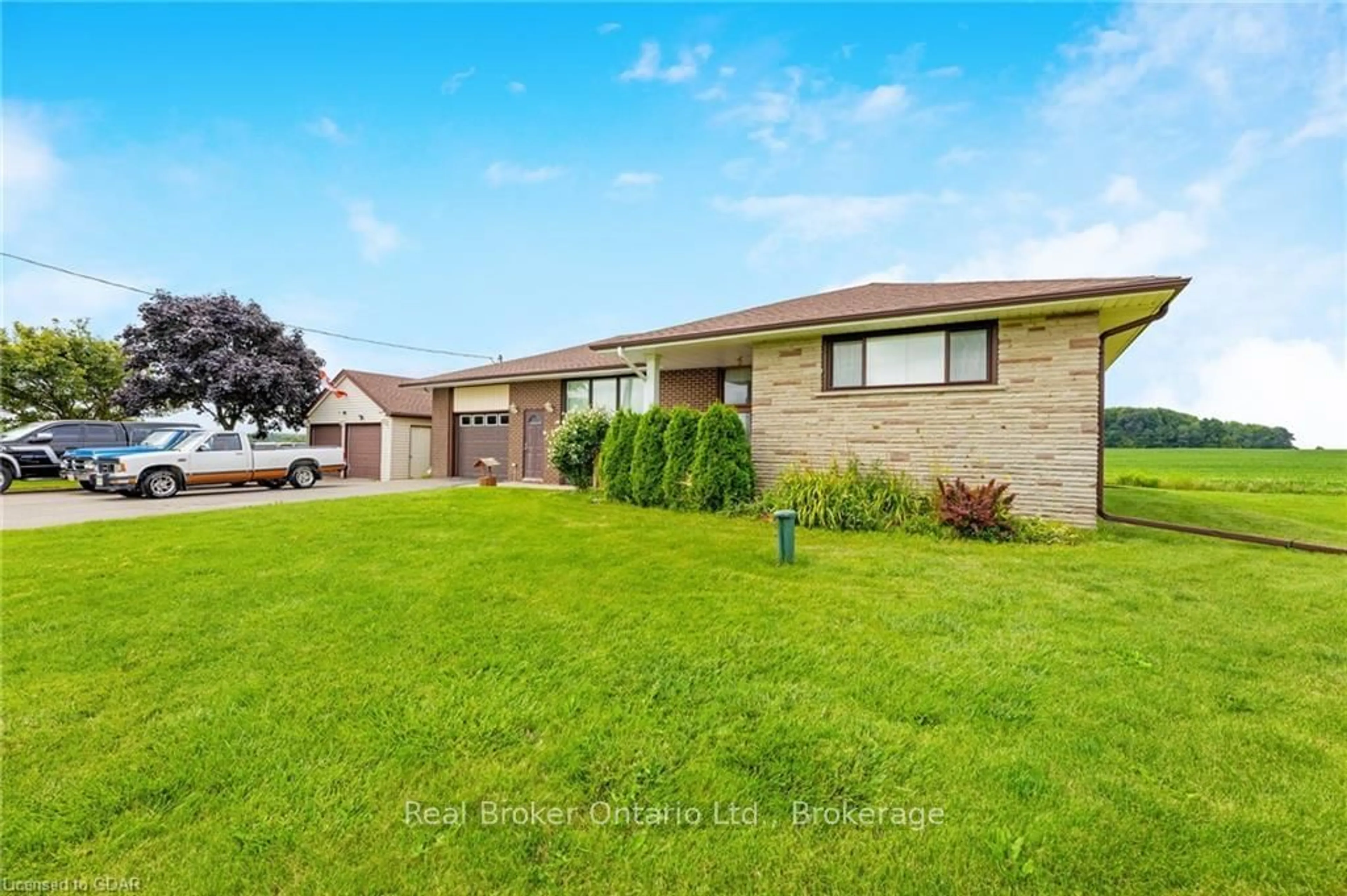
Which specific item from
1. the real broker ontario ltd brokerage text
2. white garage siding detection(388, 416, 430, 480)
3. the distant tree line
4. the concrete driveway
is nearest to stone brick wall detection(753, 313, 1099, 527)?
the real broker ontario ltd brokerage text

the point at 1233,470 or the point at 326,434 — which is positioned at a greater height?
the point at 326,434

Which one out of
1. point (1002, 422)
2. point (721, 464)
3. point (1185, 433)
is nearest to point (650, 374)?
point (721, 464)

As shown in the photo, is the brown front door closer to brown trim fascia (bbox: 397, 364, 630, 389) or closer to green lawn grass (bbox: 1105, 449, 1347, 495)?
brown trim fascia (bbox: 397, 364, 630, 389)

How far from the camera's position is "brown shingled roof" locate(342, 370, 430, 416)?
20.4 meters

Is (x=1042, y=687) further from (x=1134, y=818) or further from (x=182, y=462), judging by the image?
(x=182, y=462)

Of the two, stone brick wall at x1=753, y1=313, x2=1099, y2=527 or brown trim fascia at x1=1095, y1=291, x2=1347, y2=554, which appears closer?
brown trim fascia at x1=1095, y1=291, x2=1347, y2=554

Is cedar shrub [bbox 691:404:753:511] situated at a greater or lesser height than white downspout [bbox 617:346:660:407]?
lesser

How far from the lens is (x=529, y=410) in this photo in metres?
17.2

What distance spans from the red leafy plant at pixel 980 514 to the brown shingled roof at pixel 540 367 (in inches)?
374

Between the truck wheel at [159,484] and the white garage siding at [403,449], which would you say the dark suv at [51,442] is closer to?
the truck wheel at [159,484]

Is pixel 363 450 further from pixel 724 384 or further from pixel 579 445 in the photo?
pixel 724 384

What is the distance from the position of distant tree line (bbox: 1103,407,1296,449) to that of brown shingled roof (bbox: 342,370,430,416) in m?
60.4

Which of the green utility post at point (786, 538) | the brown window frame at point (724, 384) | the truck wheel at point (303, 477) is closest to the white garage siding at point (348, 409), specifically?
the truck wheel at point (303, 477)

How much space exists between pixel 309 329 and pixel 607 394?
16205mm
